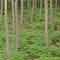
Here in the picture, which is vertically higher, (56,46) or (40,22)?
(40,22)

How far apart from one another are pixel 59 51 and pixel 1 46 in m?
4.24

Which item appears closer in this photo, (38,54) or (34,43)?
(38,54)

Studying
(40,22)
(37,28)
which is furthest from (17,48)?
(40,22)

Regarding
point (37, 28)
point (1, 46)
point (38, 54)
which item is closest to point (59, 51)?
point (38, 54)

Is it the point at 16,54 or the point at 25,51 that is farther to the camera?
the point at 25,51

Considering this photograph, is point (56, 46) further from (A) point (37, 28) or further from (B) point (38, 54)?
(A) point (37, 28)

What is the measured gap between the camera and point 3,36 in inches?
686

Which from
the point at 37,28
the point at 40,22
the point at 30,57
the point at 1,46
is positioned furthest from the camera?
the point at 40,22

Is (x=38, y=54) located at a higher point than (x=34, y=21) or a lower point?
lower

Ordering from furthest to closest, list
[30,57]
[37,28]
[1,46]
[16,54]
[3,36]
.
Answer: [37,28] < [3,36] < [1,46] < [30,57] < [16,54]

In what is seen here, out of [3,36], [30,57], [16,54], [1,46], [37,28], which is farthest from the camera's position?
[37,28]

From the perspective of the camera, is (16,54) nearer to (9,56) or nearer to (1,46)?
(9,56)

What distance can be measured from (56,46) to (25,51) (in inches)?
109

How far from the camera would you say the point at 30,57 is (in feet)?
46.5
